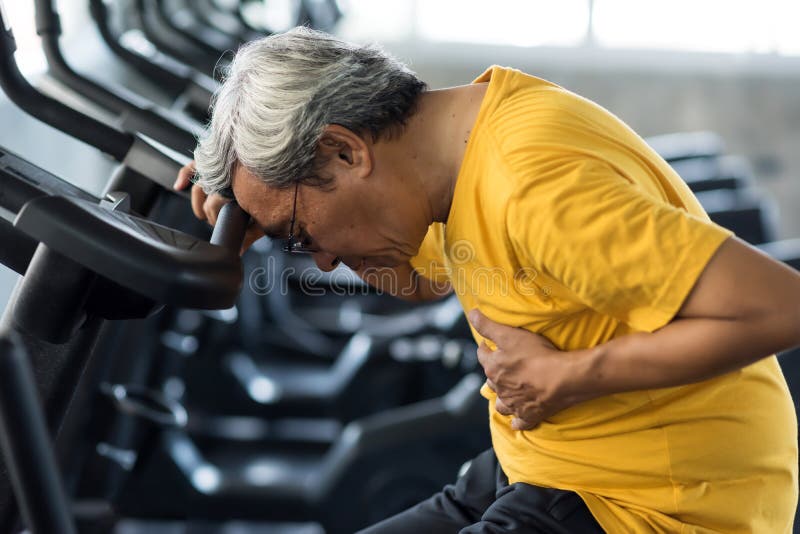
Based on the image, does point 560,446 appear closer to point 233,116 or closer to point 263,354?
point 233,116

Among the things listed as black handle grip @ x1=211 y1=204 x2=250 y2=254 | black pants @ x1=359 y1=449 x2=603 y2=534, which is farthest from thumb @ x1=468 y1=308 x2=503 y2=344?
black handle grip @ x1=211 y1=204 x2=250 y2=254

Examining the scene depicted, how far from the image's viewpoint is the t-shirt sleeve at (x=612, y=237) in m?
0.94

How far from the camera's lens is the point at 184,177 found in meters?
1.41

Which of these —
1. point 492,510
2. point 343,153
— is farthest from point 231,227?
point 492,510

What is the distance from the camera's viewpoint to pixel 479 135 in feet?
3.60

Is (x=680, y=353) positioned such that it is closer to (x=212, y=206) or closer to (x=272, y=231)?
(x=272, y=231)

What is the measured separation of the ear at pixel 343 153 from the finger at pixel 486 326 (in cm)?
24

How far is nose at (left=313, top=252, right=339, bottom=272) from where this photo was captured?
1.27 metres

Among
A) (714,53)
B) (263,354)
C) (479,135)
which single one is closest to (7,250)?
(479,135)

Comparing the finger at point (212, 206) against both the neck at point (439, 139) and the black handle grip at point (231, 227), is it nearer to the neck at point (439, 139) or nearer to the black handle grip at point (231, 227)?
the black handle grip at point (231, 227)

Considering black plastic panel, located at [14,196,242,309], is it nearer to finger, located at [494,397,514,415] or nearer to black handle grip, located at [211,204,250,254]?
black handle grip, located at [211,204,250,254]

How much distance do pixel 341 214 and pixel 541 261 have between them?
0.96ft

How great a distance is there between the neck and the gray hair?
2 centimetres

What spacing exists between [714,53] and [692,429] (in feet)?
19.9
